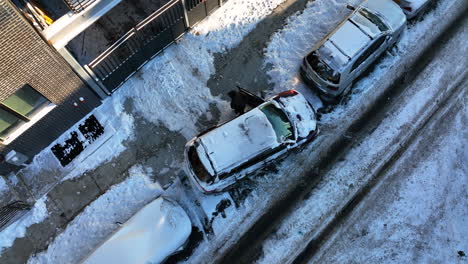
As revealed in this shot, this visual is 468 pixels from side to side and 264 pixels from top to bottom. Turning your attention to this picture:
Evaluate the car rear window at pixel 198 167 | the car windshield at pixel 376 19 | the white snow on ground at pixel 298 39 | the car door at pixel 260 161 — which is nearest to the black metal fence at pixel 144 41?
the white snow on ground at pixel 298 39

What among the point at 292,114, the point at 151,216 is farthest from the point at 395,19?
the point at 151,216

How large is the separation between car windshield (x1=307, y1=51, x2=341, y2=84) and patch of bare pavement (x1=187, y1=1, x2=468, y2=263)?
159cm

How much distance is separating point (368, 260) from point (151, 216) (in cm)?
729

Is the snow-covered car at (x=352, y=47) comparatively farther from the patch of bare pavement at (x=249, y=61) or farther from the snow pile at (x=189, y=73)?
the snow pile at (x=189, y=73)

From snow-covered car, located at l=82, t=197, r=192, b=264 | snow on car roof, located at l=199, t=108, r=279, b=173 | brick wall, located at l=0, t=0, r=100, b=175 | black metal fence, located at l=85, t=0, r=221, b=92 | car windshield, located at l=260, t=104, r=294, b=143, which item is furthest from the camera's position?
black metal fence, located at l=85, t=0, r=221, b=92

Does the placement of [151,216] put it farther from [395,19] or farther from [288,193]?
[395,19]

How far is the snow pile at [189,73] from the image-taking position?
497 inches

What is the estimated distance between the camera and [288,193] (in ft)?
39.2

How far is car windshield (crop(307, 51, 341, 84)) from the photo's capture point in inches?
464

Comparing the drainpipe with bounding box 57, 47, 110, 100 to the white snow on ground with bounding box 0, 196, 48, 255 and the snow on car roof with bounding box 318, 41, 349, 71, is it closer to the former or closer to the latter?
the white snow on ground with bounding box 0, 196, 48, 255

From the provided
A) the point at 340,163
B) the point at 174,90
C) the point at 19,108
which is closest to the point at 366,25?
the point at 340,163

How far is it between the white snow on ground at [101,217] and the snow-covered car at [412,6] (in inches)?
454

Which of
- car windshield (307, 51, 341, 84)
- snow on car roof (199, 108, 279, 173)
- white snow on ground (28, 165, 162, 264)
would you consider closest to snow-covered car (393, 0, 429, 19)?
car windshield (307, 51, 341, 84)

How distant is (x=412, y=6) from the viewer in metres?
13.0
